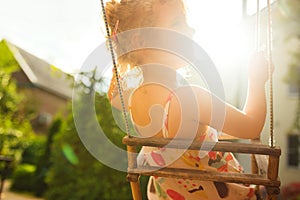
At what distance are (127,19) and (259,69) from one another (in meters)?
0.33

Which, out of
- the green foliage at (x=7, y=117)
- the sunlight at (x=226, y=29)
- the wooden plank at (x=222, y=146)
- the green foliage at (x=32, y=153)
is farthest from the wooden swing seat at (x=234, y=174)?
the green foliage at (x=32, y=153)

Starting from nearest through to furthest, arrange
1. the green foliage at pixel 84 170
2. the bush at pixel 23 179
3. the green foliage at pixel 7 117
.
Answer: the green foliage at pixel 84 170 < the green foliage at pixel 7 117 < the bush at pixel 23 179

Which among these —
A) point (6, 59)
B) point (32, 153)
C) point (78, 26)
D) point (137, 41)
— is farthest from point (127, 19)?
point (32, 153)

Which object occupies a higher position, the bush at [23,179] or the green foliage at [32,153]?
the green foliage at [32,153]

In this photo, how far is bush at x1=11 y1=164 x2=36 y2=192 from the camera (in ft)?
28.5

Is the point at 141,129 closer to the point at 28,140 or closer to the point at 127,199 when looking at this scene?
the point at 127,199

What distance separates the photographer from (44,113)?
58.1ft

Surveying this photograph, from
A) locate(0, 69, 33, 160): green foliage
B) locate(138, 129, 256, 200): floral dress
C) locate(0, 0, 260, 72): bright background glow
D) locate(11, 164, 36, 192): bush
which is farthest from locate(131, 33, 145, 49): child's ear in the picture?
locate(11, 164, 36, 192): bush

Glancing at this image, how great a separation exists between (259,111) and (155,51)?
0.92 feet

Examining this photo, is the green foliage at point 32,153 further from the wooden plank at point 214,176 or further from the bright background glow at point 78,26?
the wooden plank at point 214,176

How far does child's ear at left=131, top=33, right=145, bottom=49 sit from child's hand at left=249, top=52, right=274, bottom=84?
0.85 ft

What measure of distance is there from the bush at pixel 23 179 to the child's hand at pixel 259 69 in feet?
26.8

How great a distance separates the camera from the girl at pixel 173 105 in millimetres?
915

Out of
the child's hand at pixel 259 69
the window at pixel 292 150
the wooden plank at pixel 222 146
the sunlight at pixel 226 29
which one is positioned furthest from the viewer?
the window at pixel 292 150
